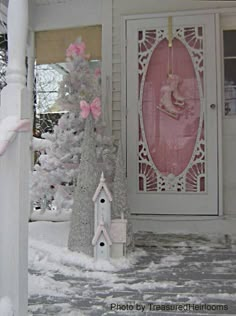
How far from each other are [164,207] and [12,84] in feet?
8.16

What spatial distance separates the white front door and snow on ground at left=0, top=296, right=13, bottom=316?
2.36 metres

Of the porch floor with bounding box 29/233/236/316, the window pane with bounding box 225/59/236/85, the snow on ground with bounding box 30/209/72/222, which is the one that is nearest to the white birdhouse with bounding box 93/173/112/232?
the porch floor with bounding box 29/233/236/316

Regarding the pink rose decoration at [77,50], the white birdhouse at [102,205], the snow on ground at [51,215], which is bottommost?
the snow on ground at [51,215]

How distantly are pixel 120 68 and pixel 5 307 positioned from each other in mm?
2883

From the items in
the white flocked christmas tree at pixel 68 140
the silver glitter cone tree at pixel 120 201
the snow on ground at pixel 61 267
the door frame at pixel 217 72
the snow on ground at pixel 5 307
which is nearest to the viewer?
the snow on ground at pixel 5 307

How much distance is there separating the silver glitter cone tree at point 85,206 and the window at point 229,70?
5.86ft

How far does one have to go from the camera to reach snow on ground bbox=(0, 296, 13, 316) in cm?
116

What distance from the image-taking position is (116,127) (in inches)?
144

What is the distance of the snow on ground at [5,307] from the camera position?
45.7 inches

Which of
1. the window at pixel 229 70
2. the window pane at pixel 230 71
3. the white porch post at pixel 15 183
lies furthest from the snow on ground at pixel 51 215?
the white porch post at pixel 15 183

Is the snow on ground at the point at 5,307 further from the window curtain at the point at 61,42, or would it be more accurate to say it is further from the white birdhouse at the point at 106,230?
the window curtain at the point at 61,42

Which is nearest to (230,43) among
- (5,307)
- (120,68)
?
(120,68)

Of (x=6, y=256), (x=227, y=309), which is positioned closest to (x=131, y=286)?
(x=227, y=309)

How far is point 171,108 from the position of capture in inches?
141
